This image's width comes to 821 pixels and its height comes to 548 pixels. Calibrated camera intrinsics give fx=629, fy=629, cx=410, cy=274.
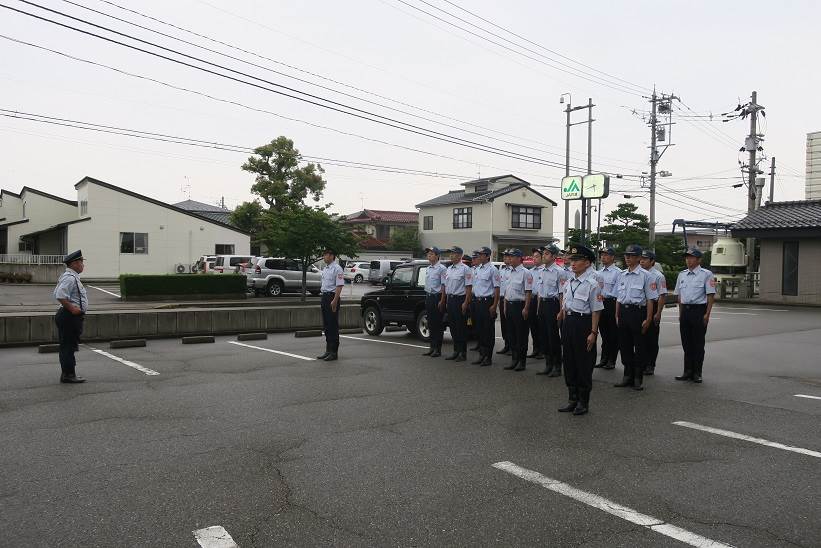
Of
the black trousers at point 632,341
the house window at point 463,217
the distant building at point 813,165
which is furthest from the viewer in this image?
the house window at point 463,217

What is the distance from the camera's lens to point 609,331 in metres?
9.92

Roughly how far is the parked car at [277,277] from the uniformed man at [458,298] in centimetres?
1816

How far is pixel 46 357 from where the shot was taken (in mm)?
10836

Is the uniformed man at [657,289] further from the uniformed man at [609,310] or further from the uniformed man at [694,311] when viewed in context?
the uniformed man at [609,310]

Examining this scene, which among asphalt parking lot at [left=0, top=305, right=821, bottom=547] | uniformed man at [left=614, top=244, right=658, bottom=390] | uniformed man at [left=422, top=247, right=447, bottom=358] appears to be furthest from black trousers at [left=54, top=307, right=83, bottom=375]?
uniformed man at [left=614, top=244, right=658, bottom=390]

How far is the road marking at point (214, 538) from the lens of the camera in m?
3.51

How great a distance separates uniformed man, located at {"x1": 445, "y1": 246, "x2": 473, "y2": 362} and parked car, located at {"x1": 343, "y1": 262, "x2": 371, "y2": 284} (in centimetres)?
3024

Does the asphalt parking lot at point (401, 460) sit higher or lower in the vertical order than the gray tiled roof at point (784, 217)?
lower

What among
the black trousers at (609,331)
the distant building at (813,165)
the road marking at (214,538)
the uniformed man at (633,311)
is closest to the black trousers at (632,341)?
the uniformed man at (633,311)

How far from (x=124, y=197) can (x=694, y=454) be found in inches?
1446

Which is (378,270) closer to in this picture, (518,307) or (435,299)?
(435,299)

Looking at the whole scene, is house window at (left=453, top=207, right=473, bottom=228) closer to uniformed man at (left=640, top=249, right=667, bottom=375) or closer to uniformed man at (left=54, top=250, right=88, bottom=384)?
uniformed man at (left=640, top=249, right=667, bottom=375)

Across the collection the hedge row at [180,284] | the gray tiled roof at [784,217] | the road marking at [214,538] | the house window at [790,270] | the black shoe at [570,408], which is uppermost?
the gray tiled roof at [784,217]

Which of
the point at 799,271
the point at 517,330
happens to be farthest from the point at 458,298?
the point at 799,271
